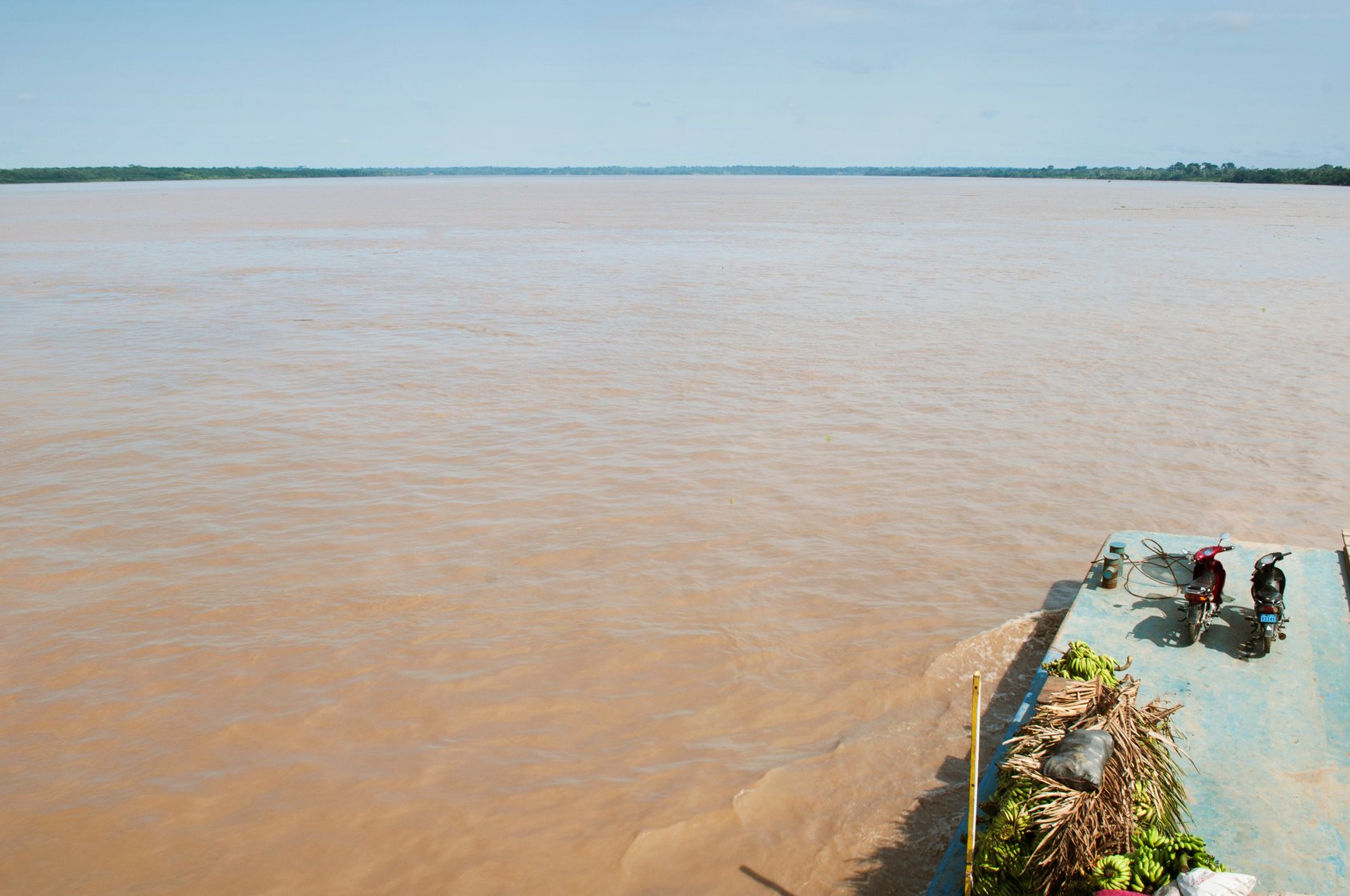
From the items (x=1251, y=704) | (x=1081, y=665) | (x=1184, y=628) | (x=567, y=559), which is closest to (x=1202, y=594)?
(x=1184, y=628)

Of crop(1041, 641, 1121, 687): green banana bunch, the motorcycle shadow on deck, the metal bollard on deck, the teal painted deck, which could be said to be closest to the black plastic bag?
the teal painted deck

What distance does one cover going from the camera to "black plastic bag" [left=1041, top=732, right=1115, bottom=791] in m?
3.76

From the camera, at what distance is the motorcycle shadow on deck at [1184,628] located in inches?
223

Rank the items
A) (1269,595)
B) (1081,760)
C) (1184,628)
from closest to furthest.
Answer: (1081,760) → (1269,595) → (1184,628)

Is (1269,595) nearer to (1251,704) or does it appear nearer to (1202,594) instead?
(1202,594)

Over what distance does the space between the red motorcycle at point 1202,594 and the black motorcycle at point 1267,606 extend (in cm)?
23

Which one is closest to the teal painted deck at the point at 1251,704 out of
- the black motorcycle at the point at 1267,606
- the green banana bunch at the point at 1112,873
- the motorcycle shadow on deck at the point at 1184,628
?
the motorcycle shadow on deck at the point at 1184,628

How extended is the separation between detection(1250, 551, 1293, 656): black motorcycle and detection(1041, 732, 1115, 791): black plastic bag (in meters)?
2.17

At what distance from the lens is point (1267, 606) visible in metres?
5.43

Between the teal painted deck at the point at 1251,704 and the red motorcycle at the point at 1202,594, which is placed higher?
the red motorcycle at the point at 1202,594

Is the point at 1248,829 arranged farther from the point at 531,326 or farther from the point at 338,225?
the point at 338,225

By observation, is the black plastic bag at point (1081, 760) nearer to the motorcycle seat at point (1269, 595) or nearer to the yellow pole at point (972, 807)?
the yellow pole at point (972, 807)

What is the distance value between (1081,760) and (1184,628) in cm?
253

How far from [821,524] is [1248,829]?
16.4ft
